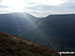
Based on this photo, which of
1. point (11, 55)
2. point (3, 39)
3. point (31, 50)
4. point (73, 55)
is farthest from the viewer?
point (73, 55)

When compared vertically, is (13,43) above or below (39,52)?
above

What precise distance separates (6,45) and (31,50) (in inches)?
108

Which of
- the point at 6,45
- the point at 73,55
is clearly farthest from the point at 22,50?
the point at 73,55

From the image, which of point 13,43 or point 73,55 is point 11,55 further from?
point 73,55

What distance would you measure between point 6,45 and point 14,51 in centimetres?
154

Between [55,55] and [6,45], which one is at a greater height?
[6,45]

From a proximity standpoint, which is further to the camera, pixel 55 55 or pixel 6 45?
pixel 55 55

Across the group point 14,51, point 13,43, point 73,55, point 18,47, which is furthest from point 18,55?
point 73,55

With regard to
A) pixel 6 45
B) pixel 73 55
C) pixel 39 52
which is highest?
A: pixel 6 45

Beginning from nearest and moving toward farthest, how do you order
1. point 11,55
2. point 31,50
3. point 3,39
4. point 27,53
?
point 11,55
point 27,53
point 31,50
point 3,39

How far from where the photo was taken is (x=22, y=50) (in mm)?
15680

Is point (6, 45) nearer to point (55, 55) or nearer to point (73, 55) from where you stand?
point (55, 55)

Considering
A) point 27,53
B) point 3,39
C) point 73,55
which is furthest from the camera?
point 73,55

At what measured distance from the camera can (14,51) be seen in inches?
586
